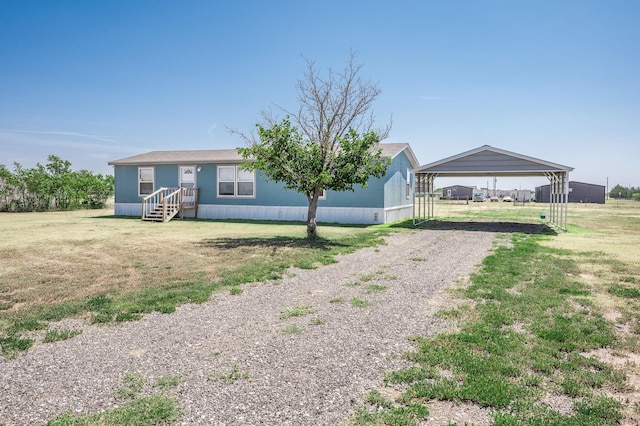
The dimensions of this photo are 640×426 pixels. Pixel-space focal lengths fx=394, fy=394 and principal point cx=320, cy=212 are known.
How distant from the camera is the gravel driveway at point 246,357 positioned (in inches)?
111

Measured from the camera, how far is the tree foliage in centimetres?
2528

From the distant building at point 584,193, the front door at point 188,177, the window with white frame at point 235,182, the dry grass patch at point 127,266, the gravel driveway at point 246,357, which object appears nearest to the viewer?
the gravel driveway at point 246,357

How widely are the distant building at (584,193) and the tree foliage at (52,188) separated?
174 ft

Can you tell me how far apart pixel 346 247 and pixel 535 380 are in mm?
7916

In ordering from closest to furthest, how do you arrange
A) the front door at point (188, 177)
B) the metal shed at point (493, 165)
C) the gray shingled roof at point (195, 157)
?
the metal shed at point (493, 165), the gray shingled roof at point (195, 157), the front door at point (188, 177)

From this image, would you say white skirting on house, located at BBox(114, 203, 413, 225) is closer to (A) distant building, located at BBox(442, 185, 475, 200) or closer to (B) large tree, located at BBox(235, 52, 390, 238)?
(B) large tree, located at BBox(235, 52, 390, 238)

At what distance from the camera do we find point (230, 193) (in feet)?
68.0

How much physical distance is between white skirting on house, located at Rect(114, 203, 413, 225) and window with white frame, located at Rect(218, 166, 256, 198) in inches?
29.0

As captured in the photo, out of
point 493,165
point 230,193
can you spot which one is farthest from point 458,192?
point 230,193

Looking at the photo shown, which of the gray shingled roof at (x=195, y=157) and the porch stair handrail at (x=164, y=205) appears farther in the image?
the gray shingled roof at (x=195, y=157)

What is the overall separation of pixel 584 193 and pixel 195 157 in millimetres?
56177

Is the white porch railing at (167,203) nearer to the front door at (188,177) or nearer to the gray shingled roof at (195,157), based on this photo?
the front door at (188,177)

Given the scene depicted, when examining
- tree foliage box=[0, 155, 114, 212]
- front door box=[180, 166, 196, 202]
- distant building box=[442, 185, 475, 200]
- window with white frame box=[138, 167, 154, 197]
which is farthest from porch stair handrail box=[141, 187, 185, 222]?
distant building box=[442, 185, 475, 200]

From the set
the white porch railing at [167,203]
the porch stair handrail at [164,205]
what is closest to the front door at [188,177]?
the white porch railing at [167,203]
